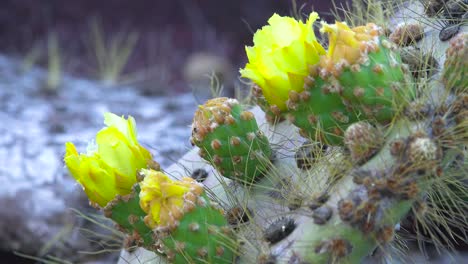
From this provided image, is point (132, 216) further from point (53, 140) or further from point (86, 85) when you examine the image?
point (86, 85)

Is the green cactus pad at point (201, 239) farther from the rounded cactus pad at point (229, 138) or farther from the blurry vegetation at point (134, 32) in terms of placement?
the blurry vegetation at point (134, 32)

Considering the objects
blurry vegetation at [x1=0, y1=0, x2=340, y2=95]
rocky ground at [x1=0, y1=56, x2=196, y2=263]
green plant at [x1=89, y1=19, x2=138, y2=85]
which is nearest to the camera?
rocky ground at [x1=0, y1=56, x2=196, y2=263]

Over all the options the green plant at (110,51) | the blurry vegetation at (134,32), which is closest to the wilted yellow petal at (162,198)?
the green plant at (110,51)

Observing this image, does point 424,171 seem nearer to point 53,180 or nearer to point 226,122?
point 226,122

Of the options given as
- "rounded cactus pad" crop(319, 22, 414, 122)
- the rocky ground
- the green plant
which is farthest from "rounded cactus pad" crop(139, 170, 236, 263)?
the green plant

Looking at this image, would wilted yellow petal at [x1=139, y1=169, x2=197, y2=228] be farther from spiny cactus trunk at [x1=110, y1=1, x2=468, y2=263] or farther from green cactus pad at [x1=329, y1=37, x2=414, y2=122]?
green cactus pad at [x1=329, y1=37, x2=414, y2=122]

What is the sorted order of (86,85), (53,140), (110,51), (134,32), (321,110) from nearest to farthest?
1. (321,110)
2. (53,140)
3. (86,85)
4. (110,51)
5. (134,32)

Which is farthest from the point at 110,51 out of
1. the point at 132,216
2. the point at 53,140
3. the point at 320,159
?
the point at 320,159
